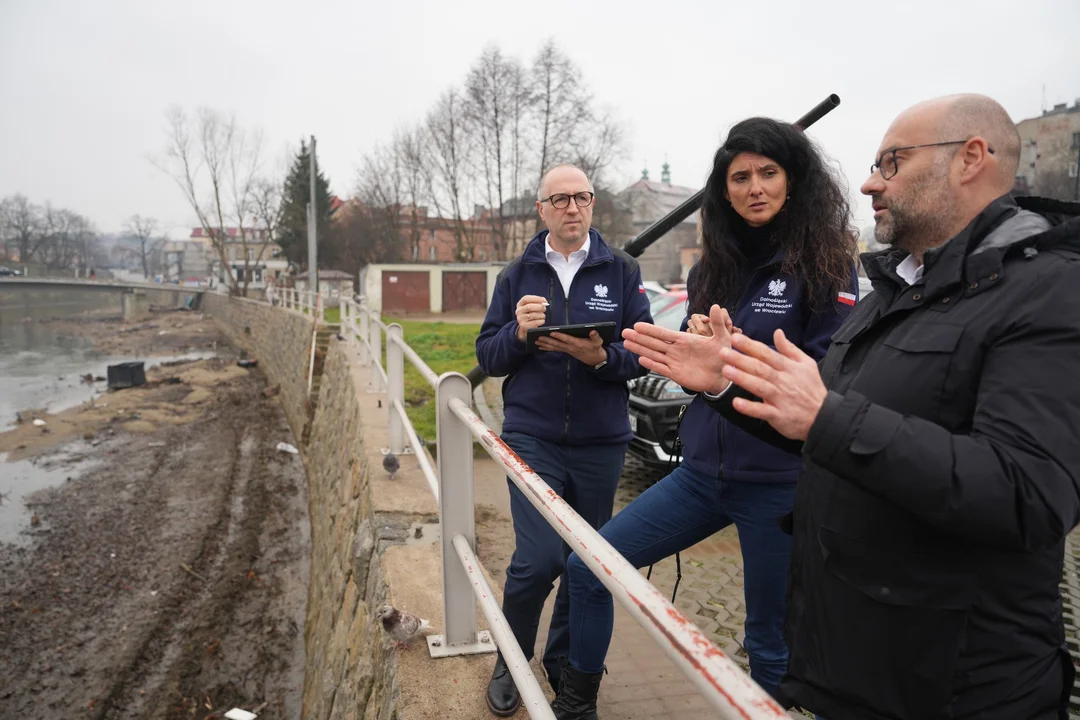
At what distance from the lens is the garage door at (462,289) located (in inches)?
1236

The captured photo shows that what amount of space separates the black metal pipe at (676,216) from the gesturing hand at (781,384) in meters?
1.48

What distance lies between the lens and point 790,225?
2.05 metres

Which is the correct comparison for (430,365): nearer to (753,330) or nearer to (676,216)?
(676,216)

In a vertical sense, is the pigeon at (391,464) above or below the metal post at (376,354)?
below

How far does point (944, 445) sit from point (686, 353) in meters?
0.73

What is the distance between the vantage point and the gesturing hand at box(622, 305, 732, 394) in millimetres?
1657

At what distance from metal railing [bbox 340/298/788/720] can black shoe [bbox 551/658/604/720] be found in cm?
34

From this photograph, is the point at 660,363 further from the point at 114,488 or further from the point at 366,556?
the point at 114,488

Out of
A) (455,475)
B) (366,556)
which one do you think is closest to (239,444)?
(366,556)

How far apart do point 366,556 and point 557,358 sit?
2.00 metres

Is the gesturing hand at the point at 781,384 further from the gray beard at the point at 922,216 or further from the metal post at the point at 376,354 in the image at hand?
the metal post at the point at 376,354

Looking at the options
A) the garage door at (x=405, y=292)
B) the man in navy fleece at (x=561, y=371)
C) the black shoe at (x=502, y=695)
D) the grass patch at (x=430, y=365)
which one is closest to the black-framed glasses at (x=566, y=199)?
the man in navy fleece at (x=561, y=371)

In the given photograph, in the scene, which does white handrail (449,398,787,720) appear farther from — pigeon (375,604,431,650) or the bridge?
the bridge

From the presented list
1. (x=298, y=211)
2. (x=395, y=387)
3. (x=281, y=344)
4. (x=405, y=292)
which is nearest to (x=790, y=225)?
(x=395, y=387)
